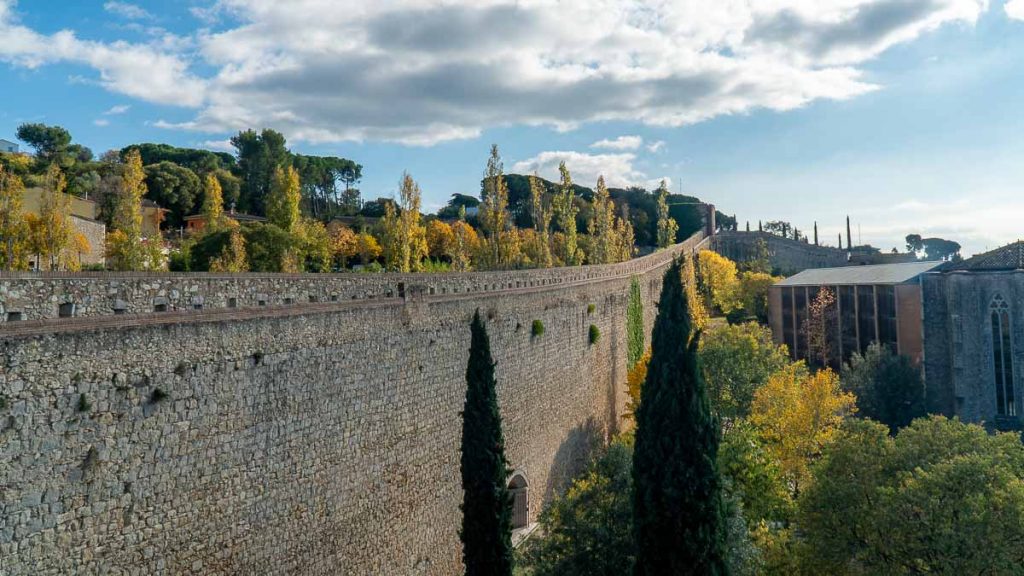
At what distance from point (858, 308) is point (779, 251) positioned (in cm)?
3429

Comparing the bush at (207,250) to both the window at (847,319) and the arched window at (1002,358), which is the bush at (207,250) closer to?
the window at (847,319)

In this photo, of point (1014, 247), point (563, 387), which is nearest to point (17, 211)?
point (563, 387)

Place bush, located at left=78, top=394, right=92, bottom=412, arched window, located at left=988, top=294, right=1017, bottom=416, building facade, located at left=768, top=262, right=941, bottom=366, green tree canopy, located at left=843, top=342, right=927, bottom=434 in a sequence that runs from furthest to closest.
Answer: building facade, located at left=768, top=262, right=941, bottom=366 < arched window, located at left=988, top=294, right=1017, bottom=416 < green tree canopy, located at left=843, top=342, right=927, bottom=434 < bush, located at left=78, top=394, right=92, bottom=412

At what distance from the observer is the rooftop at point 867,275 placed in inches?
1375

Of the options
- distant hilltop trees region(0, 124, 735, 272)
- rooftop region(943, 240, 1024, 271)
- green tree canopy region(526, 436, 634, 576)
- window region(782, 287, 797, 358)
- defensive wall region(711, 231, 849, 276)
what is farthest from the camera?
defensive wall region(711, 231, 849, 276)

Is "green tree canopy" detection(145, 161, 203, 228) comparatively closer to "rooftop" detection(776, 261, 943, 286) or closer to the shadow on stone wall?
the shadow on stone wall

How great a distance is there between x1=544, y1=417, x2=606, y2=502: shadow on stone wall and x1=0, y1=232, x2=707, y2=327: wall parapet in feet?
29.5

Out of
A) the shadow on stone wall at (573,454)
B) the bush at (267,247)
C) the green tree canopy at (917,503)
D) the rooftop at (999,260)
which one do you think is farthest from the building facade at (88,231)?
the rooftop at (999,260)

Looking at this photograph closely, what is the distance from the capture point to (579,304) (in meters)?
23.5

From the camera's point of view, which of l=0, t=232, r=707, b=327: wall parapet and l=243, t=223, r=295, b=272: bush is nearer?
l=0, t=232, r=707, b=327: wall parapet

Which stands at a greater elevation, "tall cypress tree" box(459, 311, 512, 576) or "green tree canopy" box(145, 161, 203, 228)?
"green tree canopy" box(145, 161, 203, 228)

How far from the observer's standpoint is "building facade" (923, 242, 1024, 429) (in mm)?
28719

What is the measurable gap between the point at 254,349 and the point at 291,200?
80.5 ft

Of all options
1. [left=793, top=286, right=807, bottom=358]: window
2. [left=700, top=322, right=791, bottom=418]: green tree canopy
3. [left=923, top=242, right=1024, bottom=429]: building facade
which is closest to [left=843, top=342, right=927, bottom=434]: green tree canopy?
[left=923, top=242, right=1024, bottom=429]: building facade
